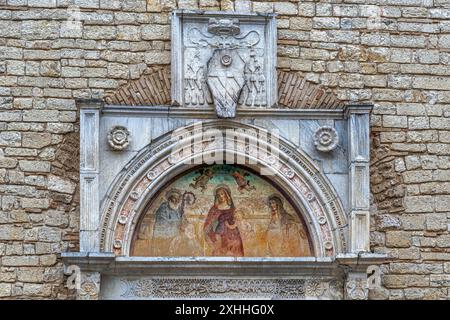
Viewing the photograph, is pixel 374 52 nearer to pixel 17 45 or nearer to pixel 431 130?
pixel 431 130

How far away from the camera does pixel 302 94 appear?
12.8m

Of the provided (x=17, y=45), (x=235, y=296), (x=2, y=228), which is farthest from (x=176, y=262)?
(x=17, y=45)

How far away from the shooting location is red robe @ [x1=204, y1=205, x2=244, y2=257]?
12547 mm

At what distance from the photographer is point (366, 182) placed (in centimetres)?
1250

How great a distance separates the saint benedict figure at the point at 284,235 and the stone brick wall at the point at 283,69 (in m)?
0.72

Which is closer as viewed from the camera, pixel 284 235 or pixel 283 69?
pixel 284 235

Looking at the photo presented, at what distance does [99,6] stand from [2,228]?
2.40m

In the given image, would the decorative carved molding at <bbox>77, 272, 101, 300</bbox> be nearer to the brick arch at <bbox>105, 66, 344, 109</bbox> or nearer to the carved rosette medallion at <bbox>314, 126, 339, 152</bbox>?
the brick arch at <bbox>105, 66, 344, 109</bbox>

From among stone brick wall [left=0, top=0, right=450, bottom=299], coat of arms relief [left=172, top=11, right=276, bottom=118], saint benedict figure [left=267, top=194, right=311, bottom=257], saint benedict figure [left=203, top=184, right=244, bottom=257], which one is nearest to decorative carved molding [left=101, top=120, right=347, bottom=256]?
saint benedict figure [left=267, top=194, right=311, bottom=257]

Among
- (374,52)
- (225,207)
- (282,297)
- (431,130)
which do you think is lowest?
(282,297)

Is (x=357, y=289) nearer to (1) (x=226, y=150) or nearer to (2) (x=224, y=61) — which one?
(1) (x=226, y=150)

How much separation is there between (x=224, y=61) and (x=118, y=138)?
1.29 m

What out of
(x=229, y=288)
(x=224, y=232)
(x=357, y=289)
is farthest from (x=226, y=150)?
(x=357, y=289)

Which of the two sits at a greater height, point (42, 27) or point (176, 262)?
point (42, 27)
